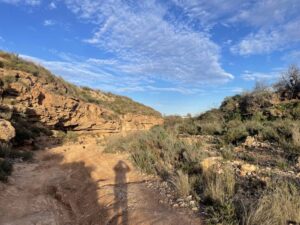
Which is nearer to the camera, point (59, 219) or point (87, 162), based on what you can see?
point (59, 219)

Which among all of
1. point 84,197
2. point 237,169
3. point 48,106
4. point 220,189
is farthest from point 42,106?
point 220,189

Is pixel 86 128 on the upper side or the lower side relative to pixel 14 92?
lower

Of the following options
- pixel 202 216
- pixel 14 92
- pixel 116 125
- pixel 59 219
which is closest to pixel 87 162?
pixel 59 219

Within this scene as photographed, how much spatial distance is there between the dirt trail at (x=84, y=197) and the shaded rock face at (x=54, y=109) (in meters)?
6.72

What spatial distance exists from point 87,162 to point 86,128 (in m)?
9.98

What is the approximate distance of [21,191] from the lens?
20.7 ft

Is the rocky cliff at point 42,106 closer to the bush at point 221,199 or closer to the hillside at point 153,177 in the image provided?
the hillside at point 153,177

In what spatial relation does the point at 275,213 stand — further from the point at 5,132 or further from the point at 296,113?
the point at 296,113

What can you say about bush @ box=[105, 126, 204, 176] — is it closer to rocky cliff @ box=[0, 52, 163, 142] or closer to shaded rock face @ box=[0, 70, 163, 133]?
rocky cliff @ box=[0, 52, 163, 142]

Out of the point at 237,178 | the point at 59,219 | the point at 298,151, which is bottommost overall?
the point at 59,219

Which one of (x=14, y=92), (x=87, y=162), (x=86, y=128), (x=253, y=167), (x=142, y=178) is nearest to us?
(x=253, y=167)

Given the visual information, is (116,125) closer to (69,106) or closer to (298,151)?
(69,106)

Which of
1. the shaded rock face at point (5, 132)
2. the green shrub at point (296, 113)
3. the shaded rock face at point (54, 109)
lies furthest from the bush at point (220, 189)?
the shaded rock face at point (54, 109)

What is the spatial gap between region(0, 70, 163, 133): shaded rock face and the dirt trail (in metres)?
6.72
